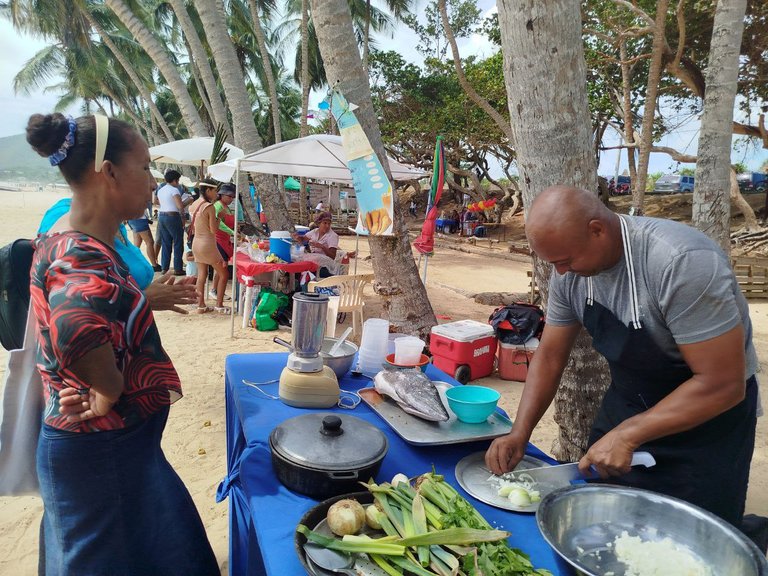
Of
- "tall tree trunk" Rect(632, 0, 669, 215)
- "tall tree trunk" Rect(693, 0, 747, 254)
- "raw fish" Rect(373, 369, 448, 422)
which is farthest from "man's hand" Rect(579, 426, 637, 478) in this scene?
"tall tree trunk" Rect(632, 0, 669, 215)

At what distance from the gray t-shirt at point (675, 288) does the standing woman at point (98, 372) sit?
1.58 m

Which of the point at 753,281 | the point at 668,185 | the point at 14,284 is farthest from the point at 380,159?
the point at 668,185

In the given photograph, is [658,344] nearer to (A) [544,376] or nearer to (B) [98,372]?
(A) [544,376]

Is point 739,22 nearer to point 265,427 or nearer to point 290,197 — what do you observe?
point 265,427

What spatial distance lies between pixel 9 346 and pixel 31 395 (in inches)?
10.9

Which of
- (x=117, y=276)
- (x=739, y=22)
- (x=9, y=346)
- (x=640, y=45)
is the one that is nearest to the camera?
(x=117, y=276)

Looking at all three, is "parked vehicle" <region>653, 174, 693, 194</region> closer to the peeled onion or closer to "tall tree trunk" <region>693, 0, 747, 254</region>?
"tall tree trunk" <region>693, 0, 747, 254</region>

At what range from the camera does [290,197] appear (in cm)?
2770

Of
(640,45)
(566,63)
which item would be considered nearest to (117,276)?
(566,63)

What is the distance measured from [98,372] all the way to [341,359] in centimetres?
115

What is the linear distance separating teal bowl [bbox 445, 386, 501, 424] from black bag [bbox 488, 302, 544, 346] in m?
3.40

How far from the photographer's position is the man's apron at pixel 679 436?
166 centimetres

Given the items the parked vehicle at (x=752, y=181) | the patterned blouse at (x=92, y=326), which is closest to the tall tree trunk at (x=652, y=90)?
the patterned blouse at (x=92, y=326)

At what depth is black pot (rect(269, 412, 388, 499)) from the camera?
1.41 metres
